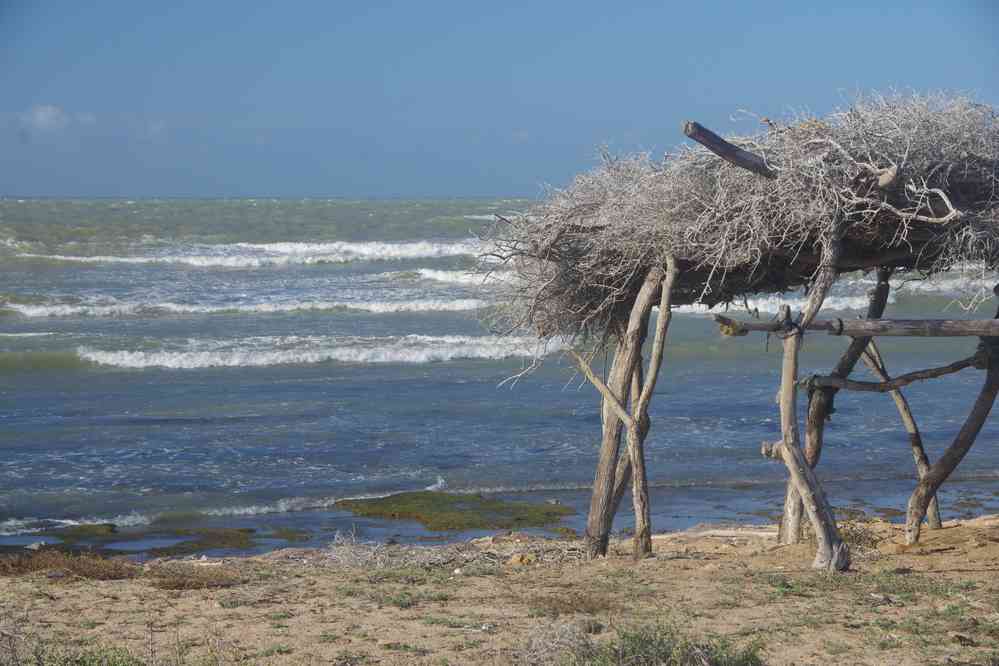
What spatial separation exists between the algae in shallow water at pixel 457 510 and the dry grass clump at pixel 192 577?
10.7 feet

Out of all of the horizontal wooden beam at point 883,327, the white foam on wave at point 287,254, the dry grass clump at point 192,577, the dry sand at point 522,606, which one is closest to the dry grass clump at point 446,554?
the dry sand at point 522,606

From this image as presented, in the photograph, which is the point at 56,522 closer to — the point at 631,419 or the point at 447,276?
the point at 631,419

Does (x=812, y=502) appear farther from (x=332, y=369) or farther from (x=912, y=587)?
(x=332, y=369)

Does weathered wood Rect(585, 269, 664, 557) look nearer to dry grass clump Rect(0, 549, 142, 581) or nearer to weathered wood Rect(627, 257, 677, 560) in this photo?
weathered wood Rect(627, 257, 677, 560)

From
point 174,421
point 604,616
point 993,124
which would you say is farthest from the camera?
point 174,421

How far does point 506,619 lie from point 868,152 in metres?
3.54

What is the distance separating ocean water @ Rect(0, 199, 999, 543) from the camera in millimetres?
12922

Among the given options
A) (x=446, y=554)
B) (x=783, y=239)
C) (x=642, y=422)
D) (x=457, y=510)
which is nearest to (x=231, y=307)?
(x=457, y=510)

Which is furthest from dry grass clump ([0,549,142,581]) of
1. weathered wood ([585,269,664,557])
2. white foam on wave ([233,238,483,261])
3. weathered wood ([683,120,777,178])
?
white foam on wave ([233,238,483,261])

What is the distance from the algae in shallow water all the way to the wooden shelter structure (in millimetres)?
2932

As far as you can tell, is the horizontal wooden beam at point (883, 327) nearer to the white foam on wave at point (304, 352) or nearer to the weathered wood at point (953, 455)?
the weathered wood at point (953, 455)

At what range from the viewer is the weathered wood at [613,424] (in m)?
8.45

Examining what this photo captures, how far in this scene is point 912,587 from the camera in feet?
23.6

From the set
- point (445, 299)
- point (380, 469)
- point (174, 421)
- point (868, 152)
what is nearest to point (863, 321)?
point (868, 152)
